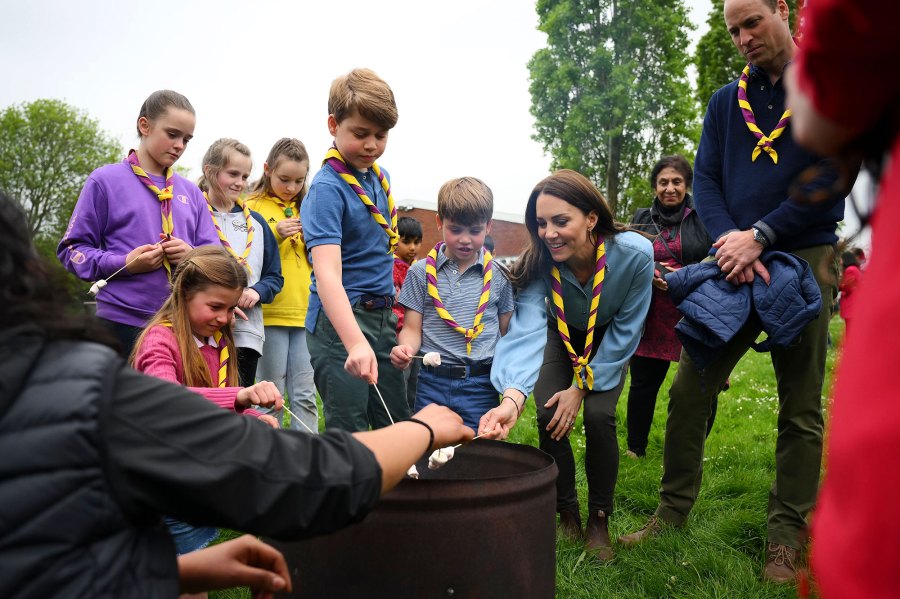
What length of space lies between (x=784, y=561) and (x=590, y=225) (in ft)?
5.30

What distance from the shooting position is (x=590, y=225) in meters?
3.56

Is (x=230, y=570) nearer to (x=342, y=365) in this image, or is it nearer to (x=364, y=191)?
(x=342, y=365)

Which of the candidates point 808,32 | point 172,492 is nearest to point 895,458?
point 808,32

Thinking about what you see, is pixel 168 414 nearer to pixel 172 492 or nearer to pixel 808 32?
pixel 172 492

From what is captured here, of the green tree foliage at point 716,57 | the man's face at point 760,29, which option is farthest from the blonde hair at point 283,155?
the green tree foliage at point 716,57

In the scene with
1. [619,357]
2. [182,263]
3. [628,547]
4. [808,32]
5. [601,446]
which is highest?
[808,32]

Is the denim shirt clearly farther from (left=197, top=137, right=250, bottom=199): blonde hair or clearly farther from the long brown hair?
(left=197, top=137, right=250, bottom=199): blonde hair

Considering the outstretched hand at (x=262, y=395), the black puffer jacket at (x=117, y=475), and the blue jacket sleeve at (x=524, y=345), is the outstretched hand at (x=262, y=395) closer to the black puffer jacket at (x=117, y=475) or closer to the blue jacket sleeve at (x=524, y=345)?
the blue jacket sleeve at (x=524, y=345)

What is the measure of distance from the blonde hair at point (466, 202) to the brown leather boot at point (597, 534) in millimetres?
1510

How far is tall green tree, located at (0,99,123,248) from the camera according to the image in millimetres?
27719

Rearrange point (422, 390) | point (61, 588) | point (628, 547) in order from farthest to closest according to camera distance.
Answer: point (422, 390), point (628, 547), point (61, 588)

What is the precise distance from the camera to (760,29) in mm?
3141

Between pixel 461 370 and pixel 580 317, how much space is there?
62cm

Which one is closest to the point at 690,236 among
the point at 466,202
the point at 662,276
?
the point at 662,276
